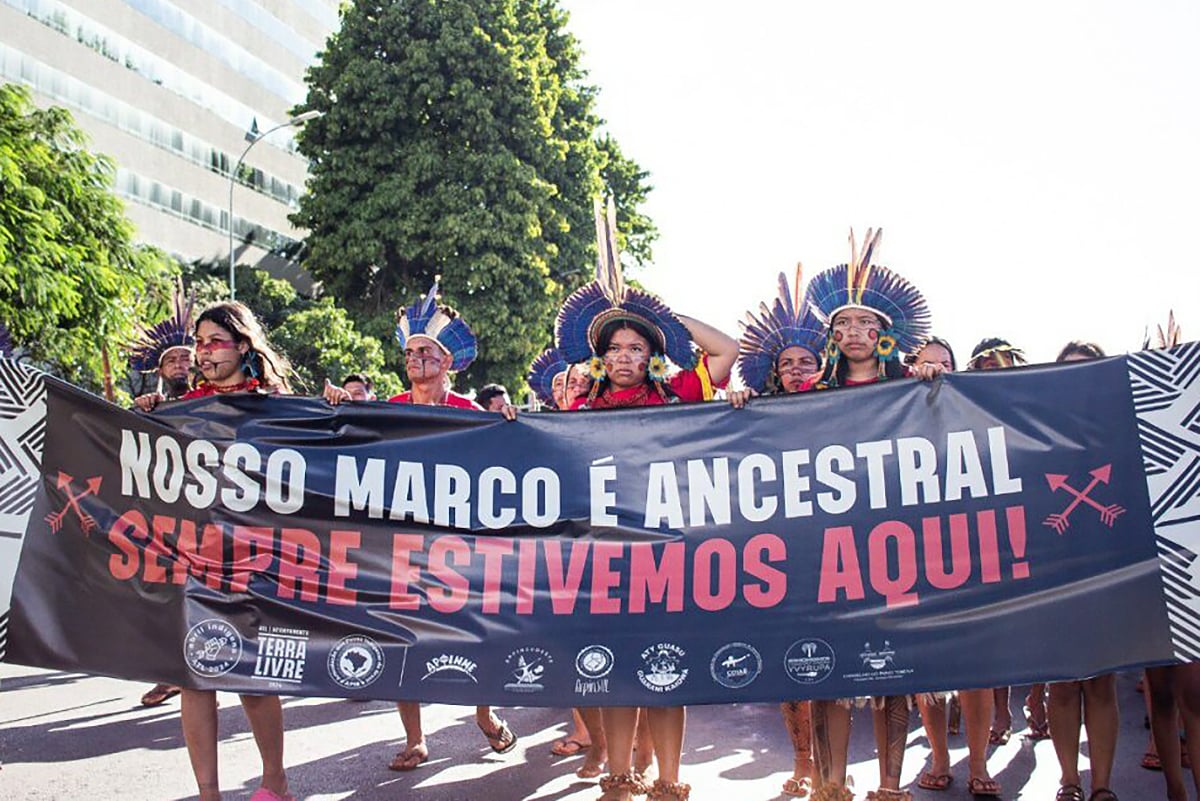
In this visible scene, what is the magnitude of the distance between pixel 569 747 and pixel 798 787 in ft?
4.64

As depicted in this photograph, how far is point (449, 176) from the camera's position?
24.8 m

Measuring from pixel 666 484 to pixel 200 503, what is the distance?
2.01m

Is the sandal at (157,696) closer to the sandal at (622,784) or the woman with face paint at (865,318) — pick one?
the sandal at (622,784)

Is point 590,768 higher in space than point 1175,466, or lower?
lower

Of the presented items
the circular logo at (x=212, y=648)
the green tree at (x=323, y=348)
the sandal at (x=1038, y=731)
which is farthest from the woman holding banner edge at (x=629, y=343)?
the green tree at (x=323, y=348)

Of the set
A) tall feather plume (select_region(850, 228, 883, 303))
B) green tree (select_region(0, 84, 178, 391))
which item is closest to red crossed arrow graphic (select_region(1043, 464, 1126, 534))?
tall feather plume (select_region(850, 228, 883, 303))

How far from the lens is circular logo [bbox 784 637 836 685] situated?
4.46 metres

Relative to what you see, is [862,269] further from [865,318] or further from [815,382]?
[815,382]

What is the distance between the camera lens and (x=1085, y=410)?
458 centimetres

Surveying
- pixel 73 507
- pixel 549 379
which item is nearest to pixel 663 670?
pixel 73 507

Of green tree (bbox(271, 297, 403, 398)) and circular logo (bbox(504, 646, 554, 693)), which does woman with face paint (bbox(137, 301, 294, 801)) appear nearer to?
circular logo (bbox(504, 646, 554, 693))

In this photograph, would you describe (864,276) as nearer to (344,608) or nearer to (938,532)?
(938,532)

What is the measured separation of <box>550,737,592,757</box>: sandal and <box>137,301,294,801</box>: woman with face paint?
1.78 metres

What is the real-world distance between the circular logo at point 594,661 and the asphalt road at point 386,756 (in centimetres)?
116
